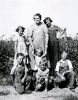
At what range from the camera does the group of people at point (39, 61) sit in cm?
1145

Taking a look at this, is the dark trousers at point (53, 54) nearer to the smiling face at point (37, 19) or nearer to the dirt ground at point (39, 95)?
the smiling face at point (37, 19)

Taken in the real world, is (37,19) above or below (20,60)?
above

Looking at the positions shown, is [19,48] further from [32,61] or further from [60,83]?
[60,83]

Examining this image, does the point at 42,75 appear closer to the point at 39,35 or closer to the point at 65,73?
the point at 65,73

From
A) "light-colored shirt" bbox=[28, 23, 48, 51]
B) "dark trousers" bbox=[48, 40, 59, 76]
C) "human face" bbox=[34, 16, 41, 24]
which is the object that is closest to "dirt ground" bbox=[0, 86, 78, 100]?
"dark trousers" bbox=[48, 40, 59, 76]

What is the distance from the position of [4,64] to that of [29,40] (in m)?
4.02

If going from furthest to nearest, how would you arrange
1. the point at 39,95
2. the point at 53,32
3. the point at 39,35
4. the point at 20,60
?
the point at 53,32 < the point at 39,35 < the point at 20,60 < the point at 39,95

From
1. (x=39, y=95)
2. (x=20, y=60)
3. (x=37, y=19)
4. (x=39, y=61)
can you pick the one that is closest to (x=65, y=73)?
(x=39, y=61)

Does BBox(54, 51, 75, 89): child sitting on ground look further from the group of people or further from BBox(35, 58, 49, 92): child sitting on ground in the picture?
BBox(35, 58, 49, 92): child sitting on ground

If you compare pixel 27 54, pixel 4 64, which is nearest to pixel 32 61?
pixel 27 54

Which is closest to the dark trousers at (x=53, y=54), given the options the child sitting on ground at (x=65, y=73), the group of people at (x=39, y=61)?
the group of people at (x=39, y=61)

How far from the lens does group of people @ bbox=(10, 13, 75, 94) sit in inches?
451

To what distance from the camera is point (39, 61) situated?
460 inches

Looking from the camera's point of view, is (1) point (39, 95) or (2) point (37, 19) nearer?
(1) point (39, 95)
